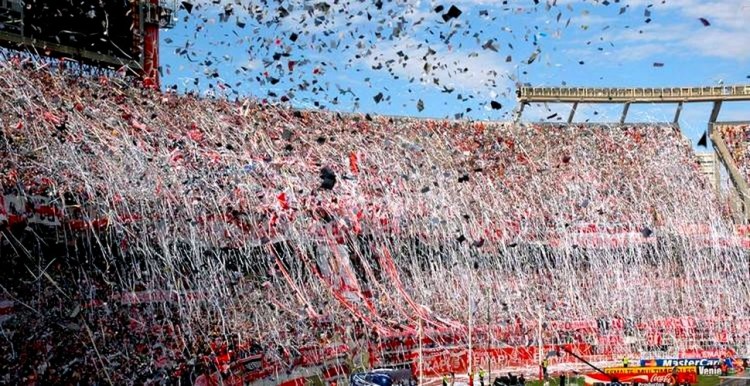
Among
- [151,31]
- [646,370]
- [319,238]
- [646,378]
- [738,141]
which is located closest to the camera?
[646,378]

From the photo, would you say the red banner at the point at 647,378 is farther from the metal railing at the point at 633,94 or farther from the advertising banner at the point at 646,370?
the metal railing at the point at 633,94

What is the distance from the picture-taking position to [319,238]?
82.2 ft

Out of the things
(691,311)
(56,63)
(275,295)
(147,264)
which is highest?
(56,63)

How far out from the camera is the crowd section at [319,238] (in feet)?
56.8

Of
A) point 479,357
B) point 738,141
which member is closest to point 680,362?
point 479,357

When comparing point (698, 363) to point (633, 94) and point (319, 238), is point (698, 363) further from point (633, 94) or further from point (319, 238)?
point (633, 94)

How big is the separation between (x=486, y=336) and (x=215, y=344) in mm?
8695

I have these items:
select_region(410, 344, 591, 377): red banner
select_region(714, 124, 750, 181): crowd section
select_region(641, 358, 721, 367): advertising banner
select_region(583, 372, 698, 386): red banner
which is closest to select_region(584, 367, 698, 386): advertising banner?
select_region(583, 372, 698, 386): red banner

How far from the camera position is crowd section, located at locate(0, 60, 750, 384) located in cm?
1731

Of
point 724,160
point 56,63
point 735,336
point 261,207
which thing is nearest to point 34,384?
point 261,207

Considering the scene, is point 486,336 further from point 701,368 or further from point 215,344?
point 215,344

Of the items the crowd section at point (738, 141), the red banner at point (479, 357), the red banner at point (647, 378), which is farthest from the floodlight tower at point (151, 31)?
the crowd section at point (738, 141)

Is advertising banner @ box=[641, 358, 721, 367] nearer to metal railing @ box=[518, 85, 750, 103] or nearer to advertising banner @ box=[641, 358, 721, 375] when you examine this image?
advertising banner @ box=[641, 358, 721, 375]

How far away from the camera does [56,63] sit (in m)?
26.9
